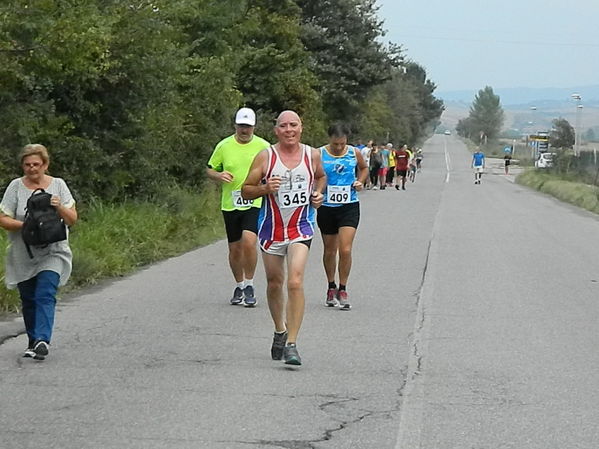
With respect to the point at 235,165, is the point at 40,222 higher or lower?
lower

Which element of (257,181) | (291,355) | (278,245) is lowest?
(291,355)

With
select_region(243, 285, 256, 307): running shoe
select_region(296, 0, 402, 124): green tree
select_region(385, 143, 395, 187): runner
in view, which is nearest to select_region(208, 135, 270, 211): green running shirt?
select_region(243, 285, 256, 307): running shoe

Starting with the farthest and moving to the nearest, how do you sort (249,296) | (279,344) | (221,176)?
(249,296), (221,176), (279,344)

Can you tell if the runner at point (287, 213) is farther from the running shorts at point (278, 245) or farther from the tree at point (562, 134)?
the tree at point (562, 134)

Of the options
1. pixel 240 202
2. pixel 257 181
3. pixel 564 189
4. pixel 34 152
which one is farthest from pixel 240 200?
pixel 564 189

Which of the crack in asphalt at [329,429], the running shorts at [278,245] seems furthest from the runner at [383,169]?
the crack in asphalt at [329,429]

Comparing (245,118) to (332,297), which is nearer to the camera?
(245,118)

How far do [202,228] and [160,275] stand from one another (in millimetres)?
5824

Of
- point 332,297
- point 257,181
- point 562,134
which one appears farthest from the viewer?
point 562,134

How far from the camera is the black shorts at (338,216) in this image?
36.5ft

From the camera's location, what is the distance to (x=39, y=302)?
27.6 ft

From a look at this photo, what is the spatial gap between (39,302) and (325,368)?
223cm

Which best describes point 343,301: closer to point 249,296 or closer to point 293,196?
point 249,296

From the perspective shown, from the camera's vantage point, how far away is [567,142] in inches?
3142
